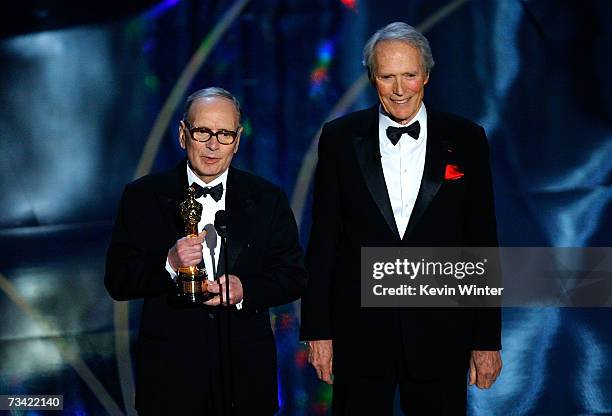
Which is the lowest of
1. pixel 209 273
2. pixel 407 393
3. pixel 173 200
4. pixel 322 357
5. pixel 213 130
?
pixel 407 393

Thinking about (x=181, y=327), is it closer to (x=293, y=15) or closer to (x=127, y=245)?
(x=127, y=245)

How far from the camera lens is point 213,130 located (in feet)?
11.8

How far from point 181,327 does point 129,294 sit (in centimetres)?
20

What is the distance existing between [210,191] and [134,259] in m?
0.33

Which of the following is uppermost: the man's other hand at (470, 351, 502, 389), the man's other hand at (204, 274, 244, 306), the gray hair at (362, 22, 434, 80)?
the gray hair at (362, 22, 434, 80)

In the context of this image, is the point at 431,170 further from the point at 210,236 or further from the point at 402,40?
the point at 210,236

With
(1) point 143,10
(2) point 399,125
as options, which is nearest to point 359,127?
(2) point 399,125

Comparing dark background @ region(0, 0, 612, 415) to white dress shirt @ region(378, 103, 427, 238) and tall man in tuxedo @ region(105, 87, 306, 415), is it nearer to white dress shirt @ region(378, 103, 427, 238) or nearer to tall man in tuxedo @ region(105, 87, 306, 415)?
white dress shirt @ region(378, 103, 427, 238)

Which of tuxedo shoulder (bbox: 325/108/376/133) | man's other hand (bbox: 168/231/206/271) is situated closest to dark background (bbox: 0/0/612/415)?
tuxedo shoulder (bbox: 325/108/376/133)

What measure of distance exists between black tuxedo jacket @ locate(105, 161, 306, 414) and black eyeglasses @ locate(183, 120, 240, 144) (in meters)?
0.17

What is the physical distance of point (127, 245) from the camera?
359 centimetres

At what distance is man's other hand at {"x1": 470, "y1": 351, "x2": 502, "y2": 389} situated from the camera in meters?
3.78

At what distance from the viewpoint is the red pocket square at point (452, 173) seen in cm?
373

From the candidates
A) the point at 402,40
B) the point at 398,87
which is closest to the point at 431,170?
the point at 398,87
